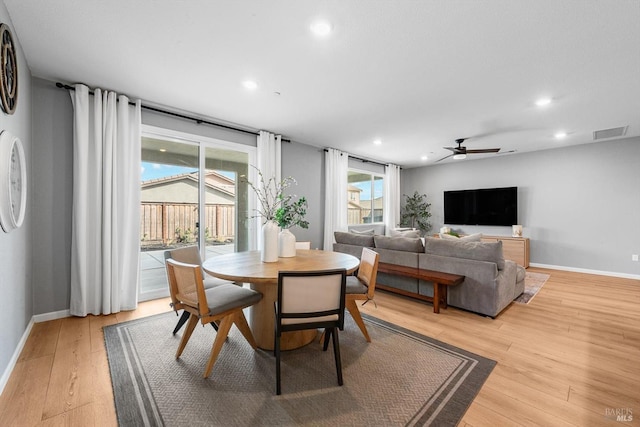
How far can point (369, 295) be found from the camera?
224cm

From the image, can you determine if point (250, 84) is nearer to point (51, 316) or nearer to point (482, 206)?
point (51, 316)

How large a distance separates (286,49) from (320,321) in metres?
2.10

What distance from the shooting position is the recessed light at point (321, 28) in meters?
1.86

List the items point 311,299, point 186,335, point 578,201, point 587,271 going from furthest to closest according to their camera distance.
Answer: point 578,201 → point 587,271 → point 186,335 → point 311,299

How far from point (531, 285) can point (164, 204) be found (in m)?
5.62

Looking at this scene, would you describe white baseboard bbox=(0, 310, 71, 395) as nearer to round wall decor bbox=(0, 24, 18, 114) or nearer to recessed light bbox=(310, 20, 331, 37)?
round wall decor bbox=(0, 24, 18, 114)

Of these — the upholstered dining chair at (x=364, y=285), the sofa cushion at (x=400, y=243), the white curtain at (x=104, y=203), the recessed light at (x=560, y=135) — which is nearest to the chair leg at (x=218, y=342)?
the upholstered dining chair at (x=364, y=285)

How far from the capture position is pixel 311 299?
1708 mm

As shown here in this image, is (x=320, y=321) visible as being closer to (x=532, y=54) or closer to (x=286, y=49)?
(x=286, y=49)

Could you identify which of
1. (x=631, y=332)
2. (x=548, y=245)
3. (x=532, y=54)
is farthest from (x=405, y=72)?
(x=548, y=245)

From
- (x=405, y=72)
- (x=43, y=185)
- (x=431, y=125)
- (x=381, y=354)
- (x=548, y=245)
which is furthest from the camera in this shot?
(x=548, y=245)

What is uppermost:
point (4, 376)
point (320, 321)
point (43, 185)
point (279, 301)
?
point (43, 185)

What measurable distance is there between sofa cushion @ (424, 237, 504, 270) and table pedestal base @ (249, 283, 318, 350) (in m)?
1.96

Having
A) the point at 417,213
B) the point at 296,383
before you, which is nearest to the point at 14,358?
the point at 296,383
